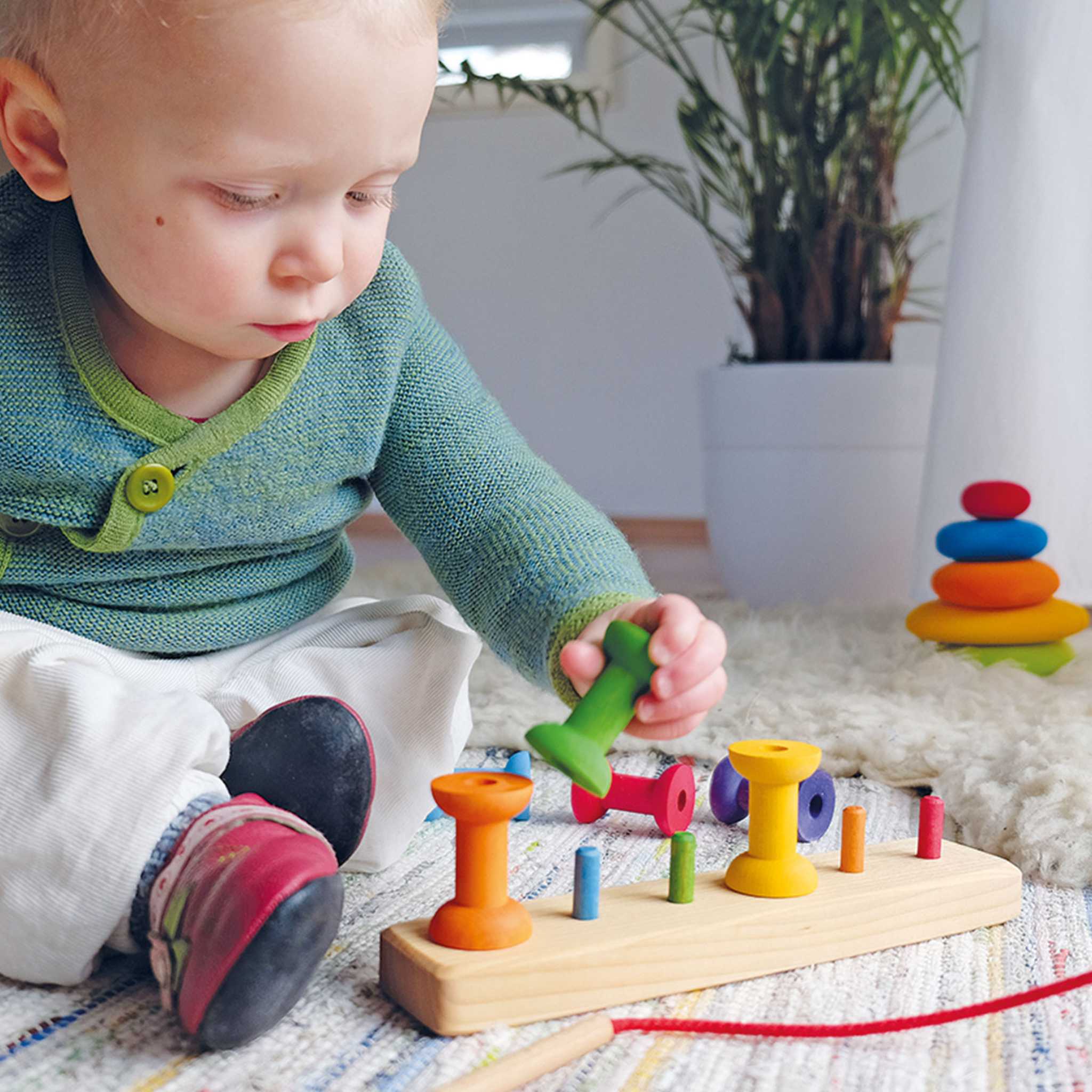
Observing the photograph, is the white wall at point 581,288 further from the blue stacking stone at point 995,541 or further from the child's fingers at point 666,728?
the child's fingers at point 666,728

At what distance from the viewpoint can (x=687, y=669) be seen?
1.84ft

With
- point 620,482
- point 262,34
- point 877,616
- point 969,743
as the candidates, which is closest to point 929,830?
point 969,743

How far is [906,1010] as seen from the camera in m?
0.54

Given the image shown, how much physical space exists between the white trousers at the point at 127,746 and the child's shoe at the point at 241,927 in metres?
0.04

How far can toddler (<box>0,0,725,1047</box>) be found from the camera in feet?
1.78

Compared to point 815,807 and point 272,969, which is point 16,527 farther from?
point 815,807

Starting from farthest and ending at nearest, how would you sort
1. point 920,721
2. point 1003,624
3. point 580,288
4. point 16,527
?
point 580,288 → point 1003,624 → point 920,721 → point 16,527

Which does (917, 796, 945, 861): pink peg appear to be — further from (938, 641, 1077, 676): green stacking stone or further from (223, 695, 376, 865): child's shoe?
(938, 641, 1077, 676): green stacking stone

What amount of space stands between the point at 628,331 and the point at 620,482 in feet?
0.84

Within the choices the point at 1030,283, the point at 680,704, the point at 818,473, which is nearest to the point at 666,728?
the point at 680,704

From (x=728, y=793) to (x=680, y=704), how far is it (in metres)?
0.21

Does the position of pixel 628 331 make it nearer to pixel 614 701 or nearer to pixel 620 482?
pixel 620 482

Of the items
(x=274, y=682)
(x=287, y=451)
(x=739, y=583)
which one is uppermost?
(x=287, y=451)

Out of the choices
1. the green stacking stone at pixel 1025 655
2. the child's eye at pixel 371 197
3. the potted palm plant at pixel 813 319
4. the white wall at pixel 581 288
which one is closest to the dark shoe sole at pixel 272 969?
the child's eye at pixel 371 197
